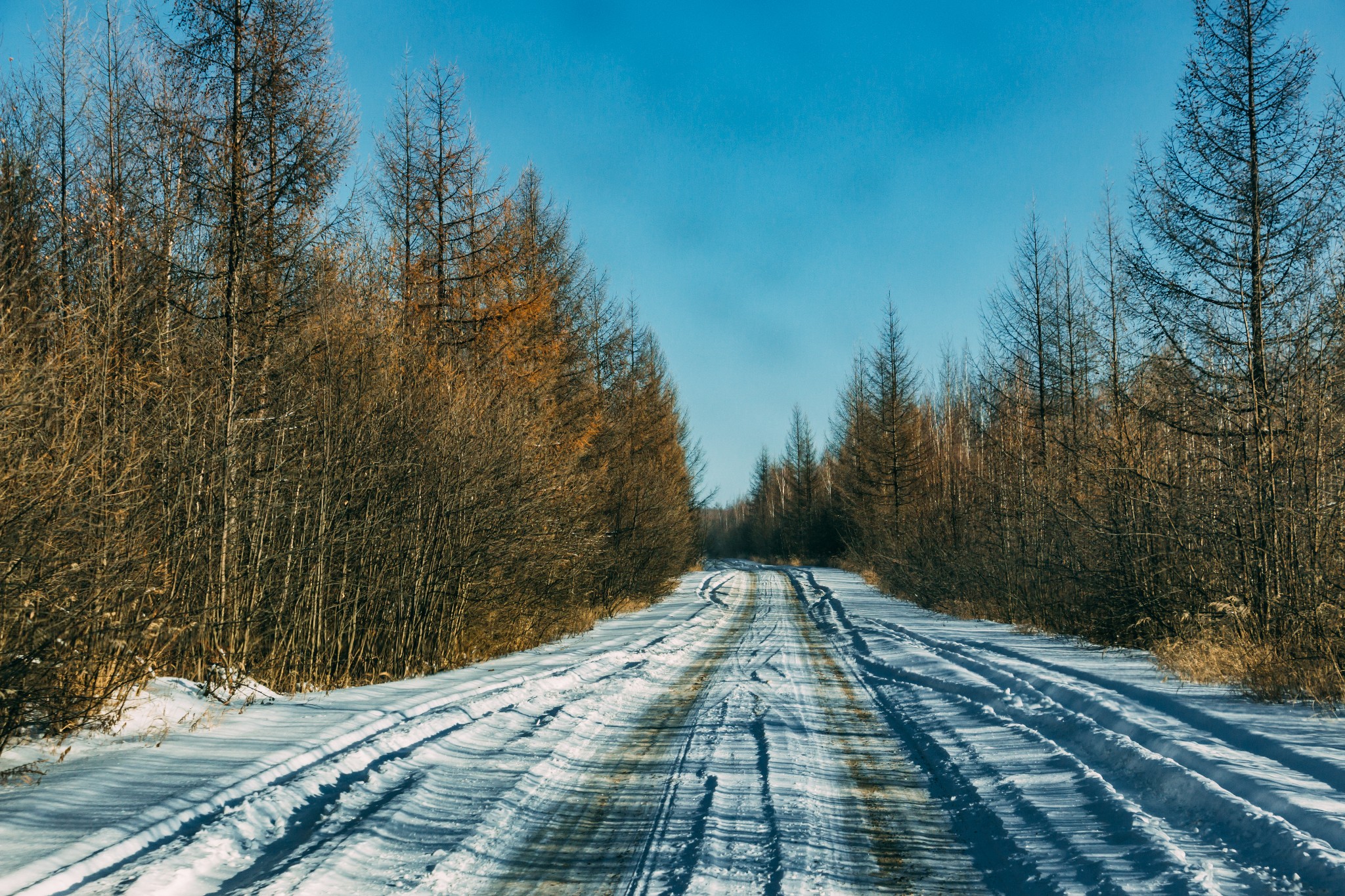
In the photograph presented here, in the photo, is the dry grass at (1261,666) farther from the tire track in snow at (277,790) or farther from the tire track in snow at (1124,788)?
the tire track in snow at (277,790)

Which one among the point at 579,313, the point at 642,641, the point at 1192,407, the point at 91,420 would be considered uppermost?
the point at 579,313

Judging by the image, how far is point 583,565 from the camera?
16.6m

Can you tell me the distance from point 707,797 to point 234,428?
21.1 ft

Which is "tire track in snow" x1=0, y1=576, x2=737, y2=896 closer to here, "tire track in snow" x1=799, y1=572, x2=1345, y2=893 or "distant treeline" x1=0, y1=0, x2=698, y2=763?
"distant treeline" x1=0, y1=0, x2=698, y2=763

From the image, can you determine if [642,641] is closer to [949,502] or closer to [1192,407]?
[1192,407]

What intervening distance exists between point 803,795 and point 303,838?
118 inches

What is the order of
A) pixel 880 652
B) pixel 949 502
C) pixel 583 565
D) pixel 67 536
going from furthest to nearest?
1. pixel 949 502
2. pixel 583 565
3. pixel 880 652
4. pixel 67 536

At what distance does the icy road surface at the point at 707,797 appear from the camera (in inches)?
156

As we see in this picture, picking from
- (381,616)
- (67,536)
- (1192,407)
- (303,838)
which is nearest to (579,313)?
(381,616)

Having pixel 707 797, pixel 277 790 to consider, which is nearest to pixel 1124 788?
pixel 707 797

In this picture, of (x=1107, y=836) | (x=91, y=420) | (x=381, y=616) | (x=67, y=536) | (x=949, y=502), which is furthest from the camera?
(x=949, y=502)

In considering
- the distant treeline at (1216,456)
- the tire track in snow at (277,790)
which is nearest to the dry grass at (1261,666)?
the distant treeline at (1216,456)

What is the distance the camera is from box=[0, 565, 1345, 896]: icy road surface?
→ 156 inches

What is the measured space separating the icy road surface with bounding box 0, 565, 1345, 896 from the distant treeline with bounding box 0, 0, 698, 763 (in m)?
1.29
